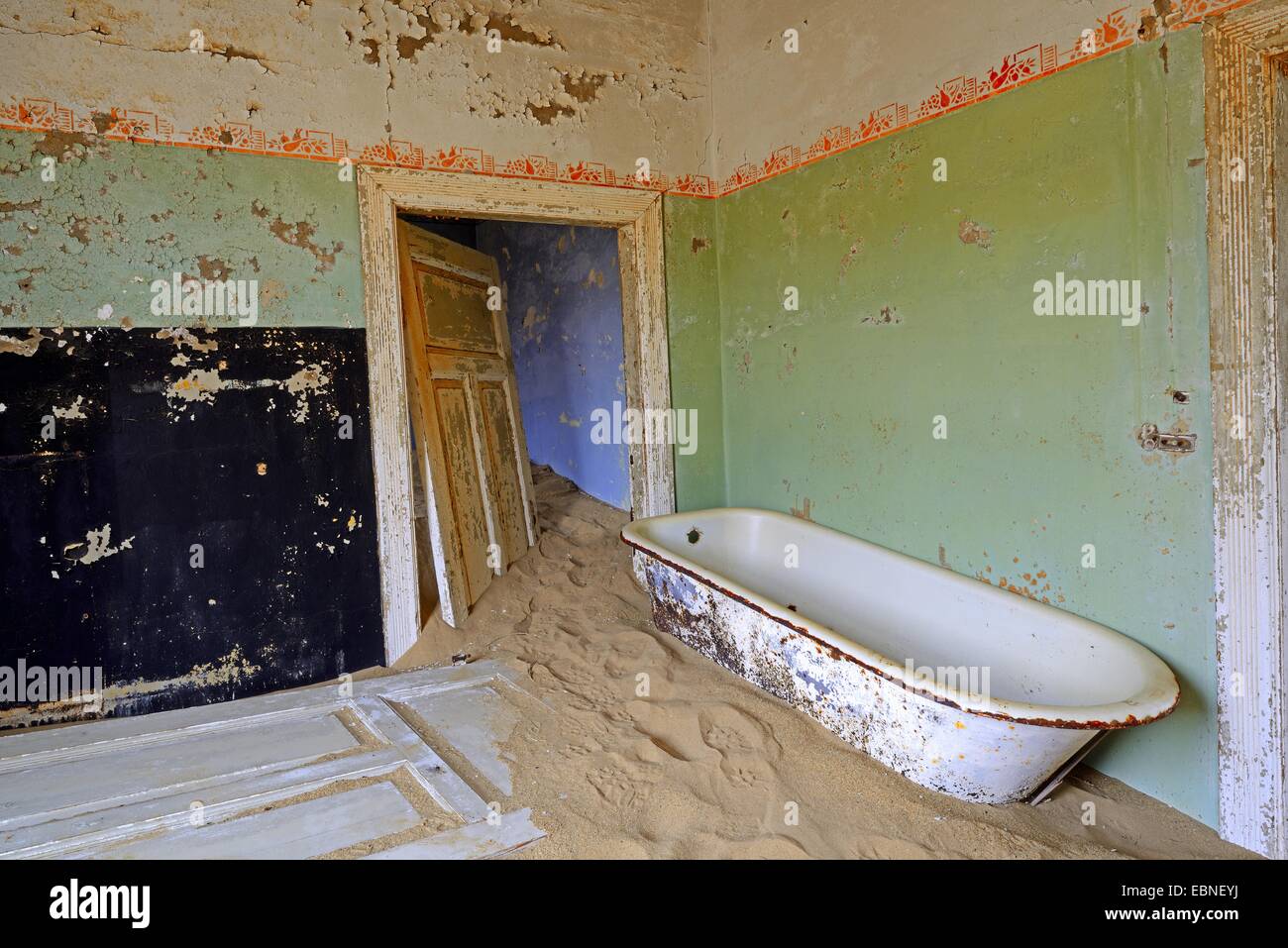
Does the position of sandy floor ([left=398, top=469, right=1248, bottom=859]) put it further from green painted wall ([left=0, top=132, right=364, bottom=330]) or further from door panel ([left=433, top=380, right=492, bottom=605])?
green painted wall ([left=0, top=132, right=364, bottom=330])

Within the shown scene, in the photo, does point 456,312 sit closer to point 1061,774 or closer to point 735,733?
point 735,733

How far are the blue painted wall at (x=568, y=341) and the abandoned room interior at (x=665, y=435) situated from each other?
69 centimetres

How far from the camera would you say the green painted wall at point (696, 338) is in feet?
11.9

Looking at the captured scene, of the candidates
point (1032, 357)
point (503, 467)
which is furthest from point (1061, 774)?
point (503, 467)

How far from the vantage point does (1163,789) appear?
80.4 inches

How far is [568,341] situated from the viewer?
473cm

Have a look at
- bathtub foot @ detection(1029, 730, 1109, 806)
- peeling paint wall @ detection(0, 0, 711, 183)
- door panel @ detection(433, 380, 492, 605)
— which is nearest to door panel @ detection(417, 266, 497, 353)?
door panel @ detection(433, 380, 492, 605)

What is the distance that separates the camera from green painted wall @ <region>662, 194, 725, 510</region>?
11.9 feet

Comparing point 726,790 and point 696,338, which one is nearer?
point 726,790

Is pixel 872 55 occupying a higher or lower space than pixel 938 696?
higher

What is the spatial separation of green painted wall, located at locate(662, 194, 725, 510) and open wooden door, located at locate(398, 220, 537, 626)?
2.69 feet

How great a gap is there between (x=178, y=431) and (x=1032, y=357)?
9.23 feet

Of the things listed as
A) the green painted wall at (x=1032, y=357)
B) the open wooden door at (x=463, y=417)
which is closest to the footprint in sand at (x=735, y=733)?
the green painted wall at (x=1032, y=357)

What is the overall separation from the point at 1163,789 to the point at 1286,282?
133 centimetres
